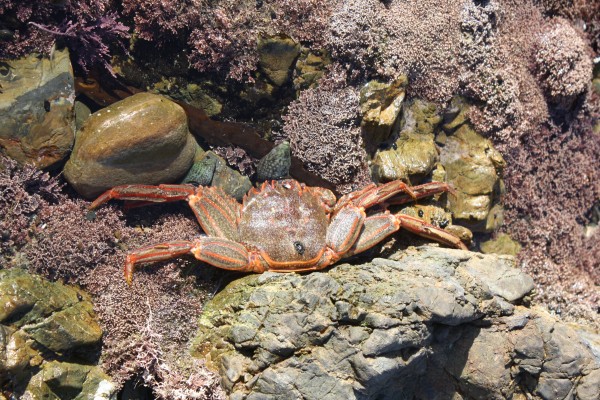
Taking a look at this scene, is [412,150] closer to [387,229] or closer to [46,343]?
[387,229]

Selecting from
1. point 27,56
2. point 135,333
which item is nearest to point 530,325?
point 135,333

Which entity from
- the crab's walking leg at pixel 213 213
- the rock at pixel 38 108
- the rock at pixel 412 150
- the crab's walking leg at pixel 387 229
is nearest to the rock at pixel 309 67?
the rock at pixel 412 150

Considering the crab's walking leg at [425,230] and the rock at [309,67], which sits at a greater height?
the rock at [309,67]

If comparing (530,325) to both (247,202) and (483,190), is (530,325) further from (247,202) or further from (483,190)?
(247,202)

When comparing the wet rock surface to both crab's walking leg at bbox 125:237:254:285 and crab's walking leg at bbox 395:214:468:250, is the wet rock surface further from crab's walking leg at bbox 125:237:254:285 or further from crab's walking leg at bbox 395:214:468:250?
crab's walking leg at bbox 395:214:468:250

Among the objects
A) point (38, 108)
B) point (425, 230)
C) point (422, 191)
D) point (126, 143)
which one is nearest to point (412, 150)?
point (422, 191)

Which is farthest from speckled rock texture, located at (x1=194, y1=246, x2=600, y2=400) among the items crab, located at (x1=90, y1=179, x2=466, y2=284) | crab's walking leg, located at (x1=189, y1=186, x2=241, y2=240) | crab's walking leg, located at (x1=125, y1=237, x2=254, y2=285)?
crab's walking leg, located at (x1=189, y1=186, x2=241, y2=240)

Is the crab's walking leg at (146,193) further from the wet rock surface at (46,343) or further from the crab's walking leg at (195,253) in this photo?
the wet rock surface at (46,343)
